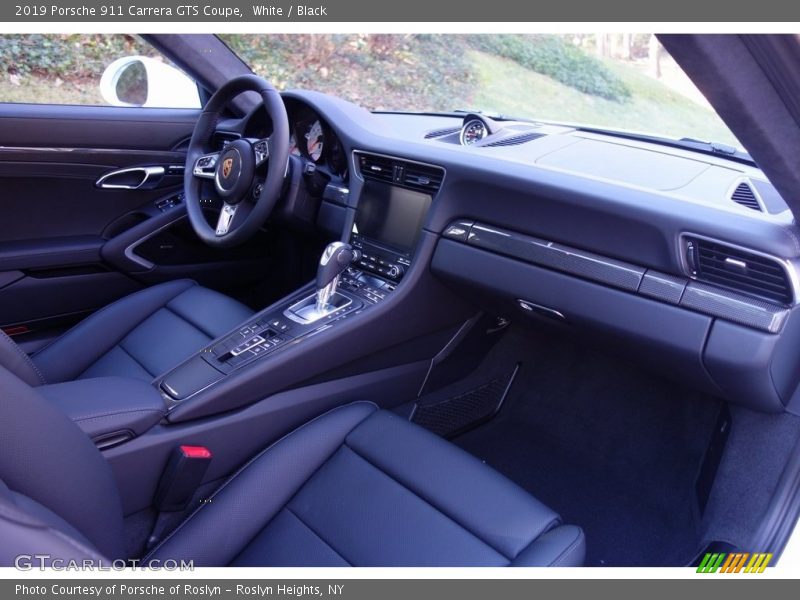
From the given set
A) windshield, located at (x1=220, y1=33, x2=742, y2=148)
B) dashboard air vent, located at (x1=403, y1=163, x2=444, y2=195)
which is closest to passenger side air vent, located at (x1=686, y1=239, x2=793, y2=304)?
dashboard air vent, located at (x1=403, y1=163, x2=444, y2=195)

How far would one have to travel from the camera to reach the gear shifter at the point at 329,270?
2.12 meters

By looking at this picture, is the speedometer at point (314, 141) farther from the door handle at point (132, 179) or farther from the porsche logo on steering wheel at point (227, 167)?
the door handle at point (132, 179)

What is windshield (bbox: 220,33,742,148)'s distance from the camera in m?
2.60

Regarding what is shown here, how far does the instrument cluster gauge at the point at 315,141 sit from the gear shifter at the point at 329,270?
0.52 m

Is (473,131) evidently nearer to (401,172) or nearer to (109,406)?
(401,172)

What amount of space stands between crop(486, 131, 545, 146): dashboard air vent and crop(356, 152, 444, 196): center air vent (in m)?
0.27

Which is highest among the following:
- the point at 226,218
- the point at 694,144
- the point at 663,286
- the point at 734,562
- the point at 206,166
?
the point at 694,144

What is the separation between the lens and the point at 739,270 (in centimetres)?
154

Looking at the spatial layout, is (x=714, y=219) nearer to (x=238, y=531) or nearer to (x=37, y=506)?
(x=238, y=531)

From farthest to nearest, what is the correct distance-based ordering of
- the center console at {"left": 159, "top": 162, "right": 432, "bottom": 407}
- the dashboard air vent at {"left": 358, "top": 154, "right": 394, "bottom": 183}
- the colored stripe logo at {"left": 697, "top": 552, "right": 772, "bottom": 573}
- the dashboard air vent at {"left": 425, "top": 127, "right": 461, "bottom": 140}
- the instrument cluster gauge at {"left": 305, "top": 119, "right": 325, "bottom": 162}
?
the instrument cluster gauge at {"left": 305, "top": 119, "right": 325, "bottom": 162} → the dashboard air vent at {"left": 425, "top": 127, "right": 461, "bottom": 140} → the dashboard air vent at {"left": 358, "top": 154, "right": 394, "bottom": 183} → the center console at {"left": 159, "top": 162, "right": 432, "bottom": 407} → the colored stripe logo at {"left": 697, "top": 552, "right": 772, "bottom": 573}

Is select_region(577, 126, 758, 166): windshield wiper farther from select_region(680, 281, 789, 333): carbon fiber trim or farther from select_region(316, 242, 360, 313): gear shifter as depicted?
select_region(316, 242, 360, 313): gear shifter

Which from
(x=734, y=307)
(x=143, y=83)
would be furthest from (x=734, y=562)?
(x=143, y=83)

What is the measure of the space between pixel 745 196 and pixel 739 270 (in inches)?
10.2

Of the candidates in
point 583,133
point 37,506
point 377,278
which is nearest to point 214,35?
point 377,278
